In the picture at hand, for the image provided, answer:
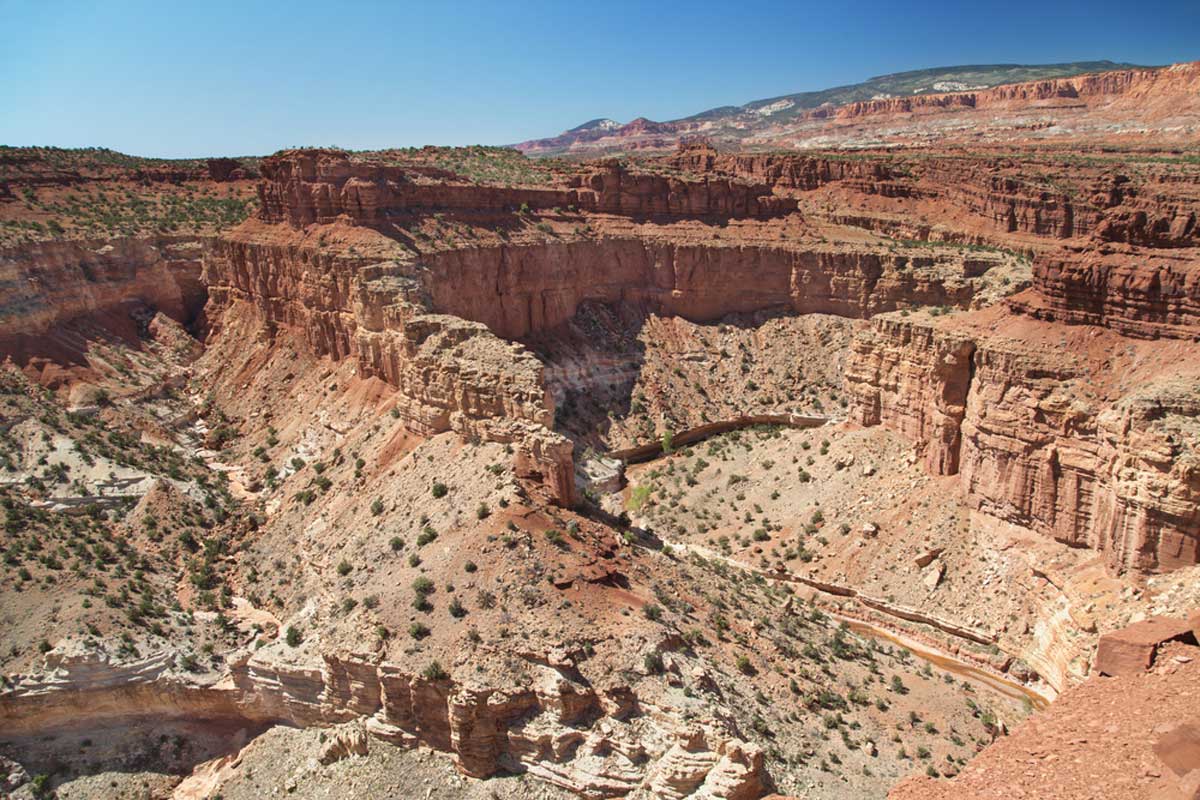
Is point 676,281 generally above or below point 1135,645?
above

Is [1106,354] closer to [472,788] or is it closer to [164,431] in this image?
[472,788]

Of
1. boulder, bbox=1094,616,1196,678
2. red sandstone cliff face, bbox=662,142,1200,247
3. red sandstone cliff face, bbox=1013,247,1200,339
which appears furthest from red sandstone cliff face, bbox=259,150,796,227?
boulder, bbox=1094,616,1196,678

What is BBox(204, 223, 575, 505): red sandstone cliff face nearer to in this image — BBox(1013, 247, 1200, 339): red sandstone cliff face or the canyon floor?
the canyon floor

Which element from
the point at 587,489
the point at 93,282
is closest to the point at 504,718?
the point at 587,489

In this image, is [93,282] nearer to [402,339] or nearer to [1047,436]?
[402,339]

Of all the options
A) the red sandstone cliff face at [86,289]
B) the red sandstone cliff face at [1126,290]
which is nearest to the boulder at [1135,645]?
the red sandstone cliff face at [1126,290]

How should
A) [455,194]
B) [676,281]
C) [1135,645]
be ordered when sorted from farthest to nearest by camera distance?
[676,281] < [455,194] < [1135,645]
